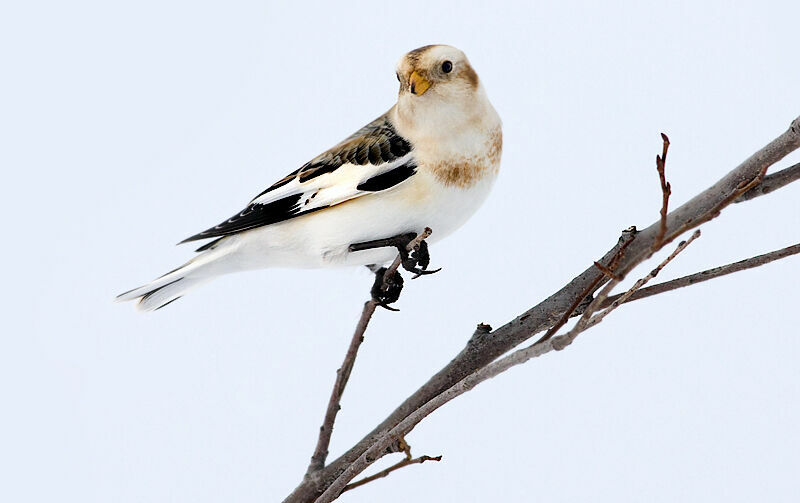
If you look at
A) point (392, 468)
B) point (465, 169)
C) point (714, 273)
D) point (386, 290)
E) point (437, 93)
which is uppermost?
point (437, 93)

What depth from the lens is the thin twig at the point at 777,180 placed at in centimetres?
96

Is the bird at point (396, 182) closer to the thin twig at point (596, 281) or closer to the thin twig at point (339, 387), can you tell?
the thin twig at point (339, 387)

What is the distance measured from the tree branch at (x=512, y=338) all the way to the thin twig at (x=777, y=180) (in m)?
0.03

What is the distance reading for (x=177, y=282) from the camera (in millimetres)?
1439

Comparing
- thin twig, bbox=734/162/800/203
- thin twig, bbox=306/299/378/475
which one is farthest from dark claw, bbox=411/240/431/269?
thin twig, bbox=734/162/800/203

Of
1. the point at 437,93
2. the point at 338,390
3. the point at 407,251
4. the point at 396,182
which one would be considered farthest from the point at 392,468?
the point at 437,93

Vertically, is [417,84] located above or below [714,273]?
above

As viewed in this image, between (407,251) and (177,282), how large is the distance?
19.5 inches

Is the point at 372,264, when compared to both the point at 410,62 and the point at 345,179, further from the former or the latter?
the point at 410,62

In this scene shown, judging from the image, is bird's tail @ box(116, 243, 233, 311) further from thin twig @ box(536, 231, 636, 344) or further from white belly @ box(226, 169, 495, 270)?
thin twig @ box(536, 231, 636, 344)

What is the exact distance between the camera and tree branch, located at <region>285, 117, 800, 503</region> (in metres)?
0.92

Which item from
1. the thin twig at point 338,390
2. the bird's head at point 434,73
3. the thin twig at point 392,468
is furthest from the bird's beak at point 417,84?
the thin twig at point 392,468

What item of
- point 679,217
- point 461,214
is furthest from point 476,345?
point 679,217

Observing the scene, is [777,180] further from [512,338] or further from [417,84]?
[417,84]
